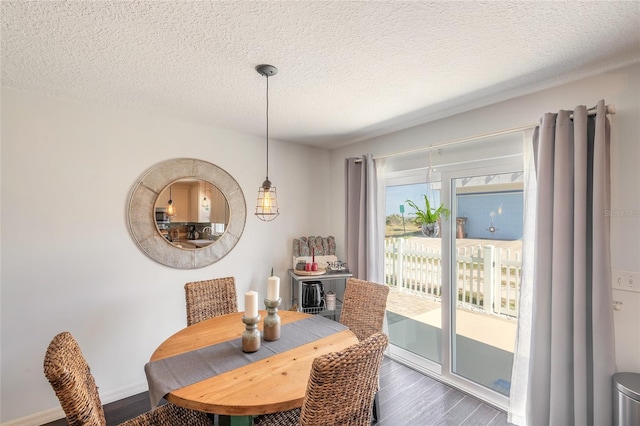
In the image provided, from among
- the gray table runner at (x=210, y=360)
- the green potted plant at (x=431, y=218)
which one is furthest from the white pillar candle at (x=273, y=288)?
the green potted plant at (x=431, y=218)

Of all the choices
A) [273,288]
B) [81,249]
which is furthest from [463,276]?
[81,249]

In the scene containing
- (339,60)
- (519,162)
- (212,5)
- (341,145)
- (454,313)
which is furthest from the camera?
(341,145)

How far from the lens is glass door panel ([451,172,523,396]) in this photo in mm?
2348

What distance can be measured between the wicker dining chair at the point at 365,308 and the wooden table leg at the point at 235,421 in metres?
1.10

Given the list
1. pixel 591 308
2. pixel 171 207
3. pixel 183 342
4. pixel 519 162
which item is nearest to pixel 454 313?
pixel 591 308

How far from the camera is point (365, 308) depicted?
7.57 feet

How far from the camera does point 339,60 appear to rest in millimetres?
1731

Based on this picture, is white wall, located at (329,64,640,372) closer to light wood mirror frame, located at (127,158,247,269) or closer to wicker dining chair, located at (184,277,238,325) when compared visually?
wicker dining chair, located at (184,277,238,325)

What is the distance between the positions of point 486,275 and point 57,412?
3.56 m

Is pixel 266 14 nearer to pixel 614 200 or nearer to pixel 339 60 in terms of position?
pixel 339 60

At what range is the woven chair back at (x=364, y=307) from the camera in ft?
7.30

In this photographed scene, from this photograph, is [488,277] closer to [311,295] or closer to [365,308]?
[365,308]

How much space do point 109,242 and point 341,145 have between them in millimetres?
2649

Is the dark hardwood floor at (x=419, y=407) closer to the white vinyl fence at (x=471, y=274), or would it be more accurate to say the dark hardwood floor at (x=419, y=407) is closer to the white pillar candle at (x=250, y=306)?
the white vinyl fence at (x=471, y=274)
